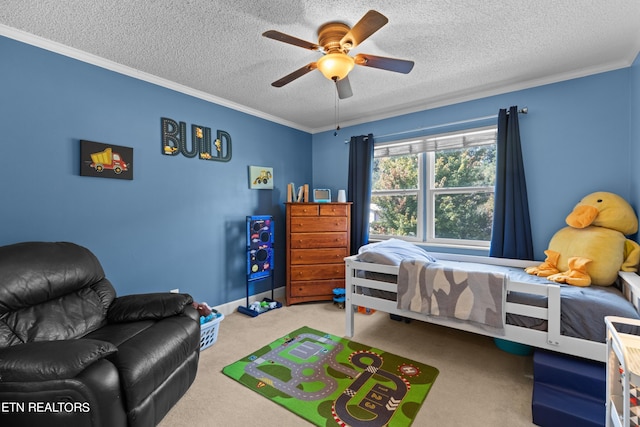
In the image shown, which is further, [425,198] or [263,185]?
[263,185]

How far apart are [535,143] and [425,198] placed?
119cm

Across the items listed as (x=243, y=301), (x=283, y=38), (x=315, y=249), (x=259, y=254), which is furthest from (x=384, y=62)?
(x=243, y=301)

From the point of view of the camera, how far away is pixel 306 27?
74.9 inches

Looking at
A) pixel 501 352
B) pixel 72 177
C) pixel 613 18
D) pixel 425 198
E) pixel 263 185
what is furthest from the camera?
pixel 263 185

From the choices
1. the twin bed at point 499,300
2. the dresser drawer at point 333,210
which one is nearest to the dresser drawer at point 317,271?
the dresser drawer at point 333,210

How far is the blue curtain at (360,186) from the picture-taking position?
12.5ft

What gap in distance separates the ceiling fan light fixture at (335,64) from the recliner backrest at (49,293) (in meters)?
2.11

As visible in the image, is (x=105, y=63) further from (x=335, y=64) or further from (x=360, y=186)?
(x=360, y=186)

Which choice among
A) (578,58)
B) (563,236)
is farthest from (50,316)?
(578,58)

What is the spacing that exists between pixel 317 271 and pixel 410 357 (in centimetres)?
156

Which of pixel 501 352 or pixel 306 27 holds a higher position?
pixel 306 27

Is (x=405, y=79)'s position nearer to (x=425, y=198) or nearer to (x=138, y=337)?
(x=425, y=198)

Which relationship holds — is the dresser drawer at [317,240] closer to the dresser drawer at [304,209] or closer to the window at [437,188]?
the dresser drawer at [304,209]

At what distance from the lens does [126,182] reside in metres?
2.50
